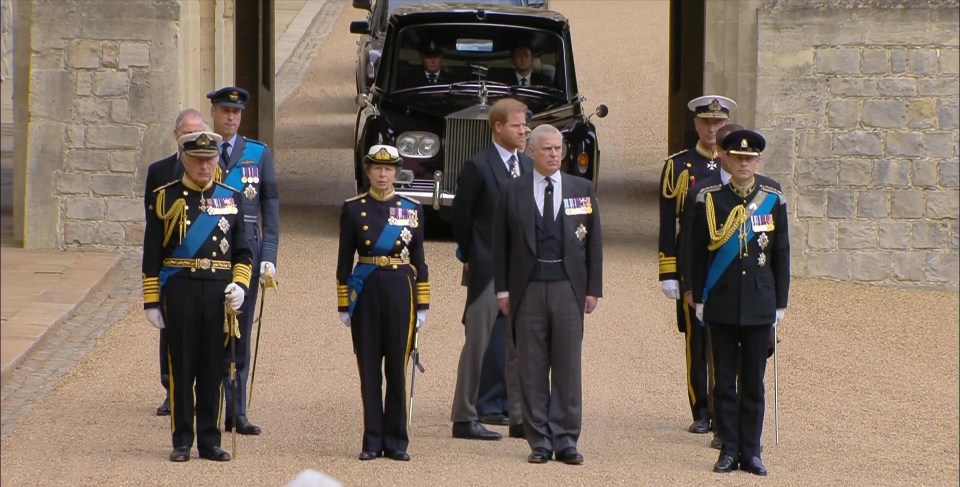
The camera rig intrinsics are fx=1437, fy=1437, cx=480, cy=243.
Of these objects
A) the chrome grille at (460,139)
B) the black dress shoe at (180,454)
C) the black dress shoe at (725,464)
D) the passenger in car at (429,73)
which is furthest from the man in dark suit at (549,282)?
the passenger in car at (429,73)

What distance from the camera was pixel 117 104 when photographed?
12.2 m

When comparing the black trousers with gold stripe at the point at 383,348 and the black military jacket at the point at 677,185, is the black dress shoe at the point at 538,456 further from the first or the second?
the black military jacket at the point at 677,185

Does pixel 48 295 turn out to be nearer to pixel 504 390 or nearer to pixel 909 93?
pixel 504 390

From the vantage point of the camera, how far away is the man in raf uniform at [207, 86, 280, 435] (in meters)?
7.44

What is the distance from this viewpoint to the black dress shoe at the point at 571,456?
6840mm

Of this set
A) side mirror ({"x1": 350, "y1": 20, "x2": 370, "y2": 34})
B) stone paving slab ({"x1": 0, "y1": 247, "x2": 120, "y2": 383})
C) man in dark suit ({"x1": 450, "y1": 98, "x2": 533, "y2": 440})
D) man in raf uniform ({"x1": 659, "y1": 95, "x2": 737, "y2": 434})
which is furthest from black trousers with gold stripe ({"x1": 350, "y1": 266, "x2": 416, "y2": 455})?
side mirror ({"x1": 350, "y1": 20, "x2": 370, "y2": 34})

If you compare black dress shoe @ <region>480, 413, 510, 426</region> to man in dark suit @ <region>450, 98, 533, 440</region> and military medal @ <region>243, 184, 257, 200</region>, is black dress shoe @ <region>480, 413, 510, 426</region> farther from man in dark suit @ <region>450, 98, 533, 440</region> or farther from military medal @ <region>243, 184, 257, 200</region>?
military medal @ <region>243, 184, 257, 200</region>

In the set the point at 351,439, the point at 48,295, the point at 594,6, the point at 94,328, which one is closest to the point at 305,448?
the point at 351,439

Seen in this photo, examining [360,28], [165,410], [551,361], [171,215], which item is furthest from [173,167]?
[360,28]

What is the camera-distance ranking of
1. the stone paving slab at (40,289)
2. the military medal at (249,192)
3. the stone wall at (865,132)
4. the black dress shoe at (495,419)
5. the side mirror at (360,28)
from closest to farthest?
the military medal at (249,192) → the black dress shoe at (495,419) → the stone paving slab at (40,289) → the stone wall at (865,132) → the side mirror at (360,28)

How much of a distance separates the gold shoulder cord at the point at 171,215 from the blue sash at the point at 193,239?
4cm

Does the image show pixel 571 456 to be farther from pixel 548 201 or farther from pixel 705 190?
pixel 705 190

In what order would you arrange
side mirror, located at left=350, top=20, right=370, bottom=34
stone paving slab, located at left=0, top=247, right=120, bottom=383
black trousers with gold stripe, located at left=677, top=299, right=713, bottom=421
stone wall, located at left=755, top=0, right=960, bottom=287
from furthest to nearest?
side mirror, located at left=350, top=20, right=370, bottom=34, stone wall, located at left=755, top=0, right=960, bottom=287, stone paving slab, located at left=0, top=247, right=120, bottom=383, black trousers with gold stripe, located at left=677, top=299, right=713, bottom=421

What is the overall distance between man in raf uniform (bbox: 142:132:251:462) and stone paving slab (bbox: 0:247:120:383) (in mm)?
2062
